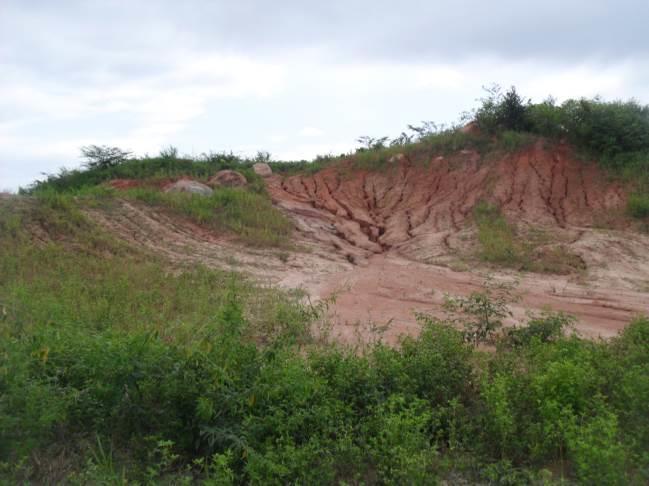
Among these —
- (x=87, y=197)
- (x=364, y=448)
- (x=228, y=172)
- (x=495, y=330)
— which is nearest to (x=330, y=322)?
(x=495, y=330)

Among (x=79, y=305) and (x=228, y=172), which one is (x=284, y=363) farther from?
(x=228, y=172)

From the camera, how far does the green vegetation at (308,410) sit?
3.70m

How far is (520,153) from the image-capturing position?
16.1 metres

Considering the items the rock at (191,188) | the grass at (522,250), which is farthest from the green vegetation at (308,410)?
the rock at (191,188)

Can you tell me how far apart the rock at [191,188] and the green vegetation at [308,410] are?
8.80 meters

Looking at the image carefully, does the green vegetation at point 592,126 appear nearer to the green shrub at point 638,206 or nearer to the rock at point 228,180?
the green shrub at point 638,206

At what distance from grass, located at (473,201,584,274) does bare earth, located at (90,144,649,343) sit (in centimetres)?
22

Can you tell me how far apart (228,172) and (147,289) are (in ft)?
27.0

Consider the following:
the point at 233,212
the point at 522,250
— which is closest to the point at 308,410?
the point at 522,250

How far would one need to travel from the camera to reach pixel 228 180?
15523mm

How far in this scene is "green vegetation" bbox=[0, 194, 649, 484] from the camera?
3695mm

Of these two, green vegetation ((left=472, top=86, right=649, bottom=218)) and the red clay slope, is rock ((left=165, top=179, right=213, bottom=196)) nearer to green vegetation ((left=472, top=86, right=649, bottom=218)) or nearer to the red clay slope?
the red clay slope

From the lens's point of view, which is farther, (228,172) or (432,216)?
(228,172)

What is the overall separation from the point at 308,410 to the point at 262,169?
49.2 ft
